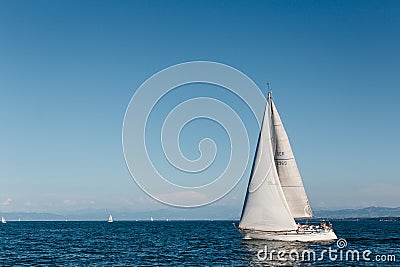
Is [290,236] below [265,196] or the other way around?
below

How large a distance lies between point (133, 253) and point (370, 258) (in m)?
29.2

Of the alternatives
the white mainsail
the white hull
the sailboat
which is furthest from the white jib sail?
the white mainsail

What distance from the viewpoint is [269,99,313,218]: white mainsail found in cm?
7125

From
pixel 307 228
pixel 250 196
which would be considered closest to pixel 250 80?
pixel 250 196

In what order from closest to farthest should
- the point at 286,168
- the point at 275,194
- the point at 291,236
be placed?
the point at 291,236 < the point at 275,194 < the point at 286,168

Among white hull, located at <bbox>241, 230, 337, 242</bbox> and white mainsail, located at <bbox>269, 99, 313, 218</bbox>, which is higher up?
white mainsail, located at <bbox>269, 99, 313, 218</bbox>

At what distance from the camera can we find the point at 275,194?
69062 mm

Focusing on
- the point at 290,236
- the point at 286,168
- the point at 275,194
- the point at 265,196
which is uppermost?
the point at 286,168

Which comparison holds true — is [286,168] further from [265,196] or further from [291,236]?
[291,236]

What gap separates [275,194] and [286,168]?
4.70m

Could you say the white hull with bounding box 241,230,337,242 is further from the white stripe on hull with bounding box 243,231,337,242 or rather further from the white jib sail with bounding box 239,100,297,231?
the white jib sail with bounding box 239,100,297,231

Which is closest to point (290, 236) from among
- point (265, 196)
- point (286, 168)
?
point (265, 196)

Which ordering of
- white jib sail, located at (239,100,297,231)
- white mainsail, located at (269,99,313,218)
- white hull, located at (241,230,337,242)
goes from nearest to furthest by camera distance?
white hull, located at (241,230,337,242) → white jib sail, located at (239,100,297,231) → white mainsail, located at (269,99,313,218)

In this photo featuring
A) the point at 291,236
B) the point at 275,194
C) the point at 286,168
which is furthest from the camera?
the point at 286,168
